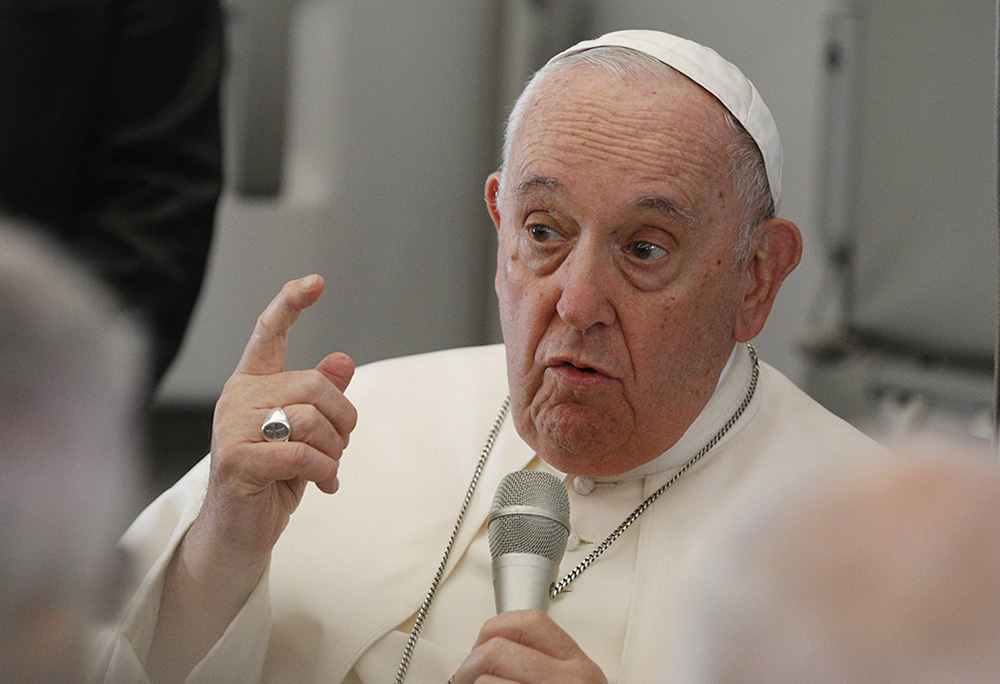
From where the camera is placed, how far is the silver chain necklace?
189 cm

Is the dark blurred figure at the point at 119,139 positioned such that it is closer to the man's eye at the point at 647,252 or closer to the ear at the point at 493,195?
the ear at the point at 493,195

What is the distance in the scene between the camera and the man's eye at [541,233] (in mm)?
1887

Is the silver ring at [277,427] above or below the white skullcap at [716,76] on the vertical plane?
below

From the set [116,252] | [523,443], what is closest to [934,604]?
[523,443]

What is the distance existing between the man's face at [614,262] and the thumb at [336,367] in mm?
341

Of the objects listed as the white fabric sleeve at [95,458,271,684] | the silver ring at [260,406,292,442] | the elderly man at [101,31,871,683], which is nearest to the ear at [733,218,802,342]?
the elderly man at [101,31,871,683]

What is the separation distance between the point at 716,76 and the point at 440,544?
980 mm

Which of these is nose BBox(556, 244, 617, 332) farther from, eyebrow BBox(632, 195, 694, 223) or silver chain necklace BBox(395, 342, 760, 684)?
silver chain necklace BBox(395, 342, 760, 684)

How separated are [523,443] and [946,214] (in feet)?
3.55

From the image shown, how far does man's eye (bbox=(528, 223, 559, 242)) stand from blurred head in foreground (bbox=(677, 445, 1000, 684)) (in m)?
1.16

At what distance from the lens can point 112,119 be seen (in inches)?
84.5

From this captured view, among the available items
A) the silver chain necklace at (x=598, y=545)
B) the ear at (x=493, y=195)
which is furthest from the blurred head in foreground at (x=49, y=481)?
the ear at (x=493, y=195)

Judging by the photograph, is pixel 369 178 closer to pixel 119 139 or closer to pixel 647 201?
pixel 119 139

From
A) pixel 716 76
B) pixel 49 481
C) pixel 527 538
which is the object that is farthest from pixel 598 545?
pixel 49 481
